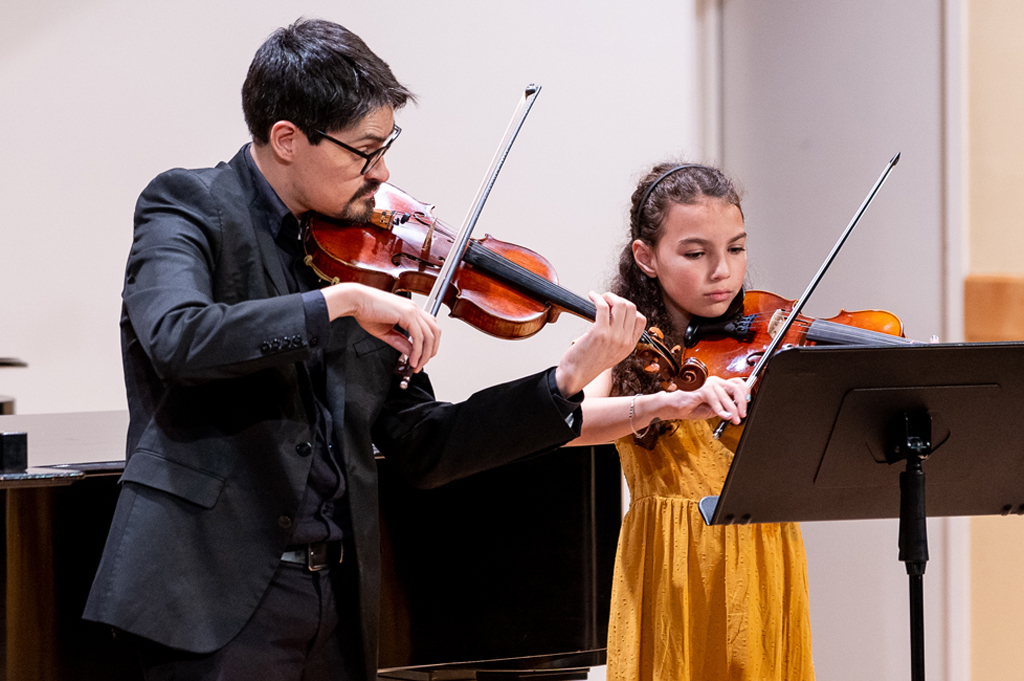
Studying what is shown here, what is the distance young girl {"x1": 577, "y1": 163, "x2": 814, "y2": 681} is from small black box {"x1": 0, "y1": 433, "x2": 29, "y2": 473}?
793mm

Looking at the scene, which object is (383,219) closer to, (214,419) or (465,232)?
(465,232)

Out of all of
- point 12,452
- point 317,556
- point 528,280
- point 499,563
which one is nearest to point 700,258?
point 528,280

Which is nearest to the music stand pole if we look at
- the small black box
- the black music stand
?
the black music stand

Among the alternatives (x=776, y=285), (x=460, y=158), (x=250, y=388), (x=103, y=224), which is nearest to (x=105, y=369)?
(x=103, y=224)

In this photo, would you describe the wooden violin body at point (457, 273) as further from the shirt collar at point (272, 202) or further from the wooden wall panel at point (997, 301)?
the wooden wall panel at point (997, 301)

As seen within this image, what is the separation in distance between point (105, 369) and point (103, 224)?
45cm

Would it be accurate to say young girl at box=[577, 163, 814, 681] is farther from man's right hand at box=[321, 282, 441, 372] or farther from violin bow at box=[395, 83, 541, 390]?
man's right hand at box=[321, 282, 441, 372]

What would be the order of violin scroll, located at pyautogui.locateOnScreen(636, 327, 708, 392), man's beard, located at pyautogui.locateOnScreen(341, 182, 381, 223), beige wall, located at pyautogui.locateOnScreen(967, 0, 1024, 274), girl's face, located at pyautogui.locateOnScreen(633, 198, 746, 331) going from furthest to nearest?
beige wall, located at pyautogui.locateOnScreen(967, 0, 1024, 274), girl's face, located at pyautogui.locateOnScreen(633, 198, 746, 331), violin scroll, located at pyautogui.locateOnScreen(636, 327, 708, 392), man's beard, located at pyautogui.locateOnScreen(341, 182, 381, 223)

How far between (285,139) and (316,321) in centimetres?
30

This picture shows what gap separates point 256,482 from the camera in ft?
3.82

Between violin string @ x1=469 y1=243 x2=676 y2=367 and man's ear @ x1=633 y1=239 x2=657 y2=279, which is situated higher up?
man's ear @ x1=633 y1=239 x2=657 y2=279

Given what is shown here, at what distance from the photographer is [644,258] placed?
1.72m

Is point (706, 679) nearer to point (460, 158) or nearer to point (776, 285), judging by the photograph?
point (776, 285)

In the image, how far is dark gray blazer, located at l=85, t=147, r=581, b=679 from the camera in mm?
1084
